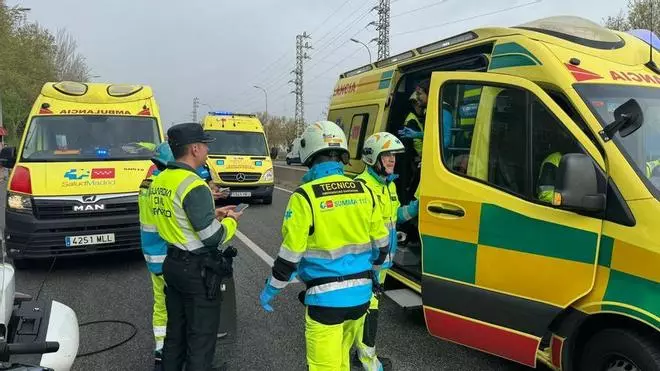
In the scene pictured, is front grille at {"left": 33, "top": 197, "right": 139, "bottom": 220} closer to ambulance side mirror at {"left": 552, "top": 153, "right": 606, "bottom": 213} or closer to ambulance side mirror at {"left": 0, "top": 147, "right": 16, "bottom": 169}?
ambulance side mirror at {"left": 0, "top": 147, "right": 16, "bottom": 169}

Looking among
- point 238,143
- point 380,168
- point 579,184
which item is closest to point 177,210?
point 380,168

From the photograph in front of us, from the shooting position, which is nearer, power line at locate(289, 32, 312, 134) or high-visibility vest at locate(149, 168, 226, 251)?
high-visibility vest at locate(149, 168, 226, 251)

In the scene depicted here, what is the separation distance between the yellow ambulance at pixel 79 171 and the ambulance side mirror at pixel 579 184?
496 centimetres

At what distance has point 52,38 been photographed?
148 ft

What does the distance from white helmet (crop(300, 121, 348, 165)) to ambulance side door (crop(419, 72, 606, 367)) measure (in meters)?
1.15

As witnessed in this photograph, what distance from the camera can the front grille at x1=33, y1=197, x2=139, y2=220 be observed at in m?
5.93

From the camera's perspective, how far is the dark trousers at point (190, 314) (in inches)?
122

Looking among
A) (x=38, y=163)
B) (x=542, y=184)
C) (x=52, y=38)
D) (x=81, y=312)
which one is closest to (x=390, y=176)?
(x=542, y=184)

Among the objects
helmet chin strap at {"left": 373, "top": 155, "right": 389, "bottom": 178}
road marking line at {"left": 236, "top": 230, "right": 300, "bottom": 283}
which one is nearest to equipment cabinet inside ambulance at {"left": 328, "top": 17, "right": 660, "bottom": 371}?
helmet chin strap at {"left": 373, "top": 155, "right": 389, "bottom": 178}

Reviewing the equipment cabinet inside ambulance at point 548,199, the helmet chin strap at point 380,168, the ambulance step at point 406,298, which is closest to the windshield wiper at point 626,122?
the equipment cabinet inside ambulance at point 548,199

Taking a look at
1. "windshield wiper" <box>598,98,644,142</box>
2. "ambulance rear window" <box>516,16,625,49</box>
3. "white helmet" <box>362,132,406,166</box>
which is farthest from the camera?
"white helmet" <box>362,132,406,166</box>

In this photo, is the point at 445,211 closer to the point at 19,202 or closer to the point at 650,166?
the point at 650,166

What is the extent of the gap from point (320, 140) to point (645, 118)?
1917mm

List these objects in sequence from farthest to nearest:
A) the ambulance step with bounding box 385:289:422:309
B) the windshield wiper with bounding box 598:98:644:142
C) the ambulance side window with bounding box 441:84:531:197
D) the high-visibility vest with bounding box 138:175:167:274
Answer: the ambulance step with bounding box 385:289:422:309 → the high-visibility vest with bounding box 138:175:167:274 → the ambulance side window with bounding box 441:84:531:197 → the windshield wiper with bounding box 598:98:644:142
